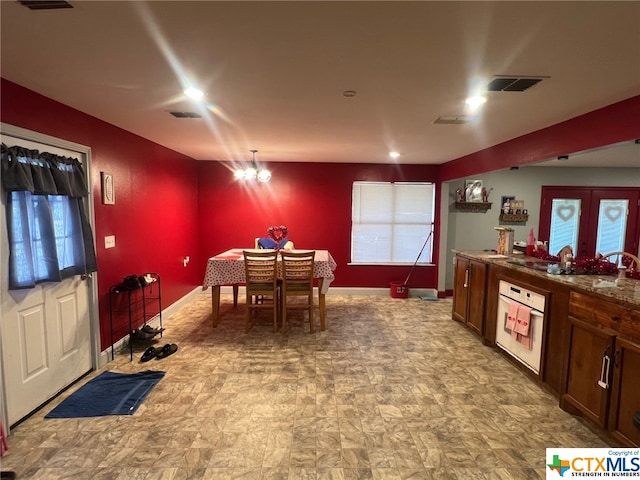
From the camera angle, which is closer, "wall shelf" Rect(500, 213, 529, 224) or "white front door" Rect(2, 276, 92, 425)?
"white front door" Rect(2, 276, 92, 425)

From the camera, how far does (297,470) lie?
1.95 metres

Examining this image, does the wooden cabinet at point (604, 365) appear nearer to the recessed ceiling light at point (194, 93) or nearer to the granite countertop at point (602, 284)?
the granite countertop at point (602, 284)

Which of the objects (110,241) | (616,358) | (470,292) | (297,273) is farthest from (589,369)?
(110,241)

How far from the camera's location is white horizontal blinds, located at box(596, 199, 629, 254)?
577cm

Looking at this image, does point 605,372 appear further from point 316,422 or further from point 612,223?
point 612,223

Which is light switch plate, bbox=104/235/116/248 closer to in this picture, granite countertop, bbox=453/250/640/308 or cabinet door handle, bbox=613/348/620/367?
granite countertop, bbox=453/250/640/308

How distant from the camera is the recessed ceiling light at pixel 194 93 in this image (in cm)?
228

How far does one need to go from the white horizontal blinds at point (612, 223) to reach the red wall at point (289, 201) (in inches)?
113

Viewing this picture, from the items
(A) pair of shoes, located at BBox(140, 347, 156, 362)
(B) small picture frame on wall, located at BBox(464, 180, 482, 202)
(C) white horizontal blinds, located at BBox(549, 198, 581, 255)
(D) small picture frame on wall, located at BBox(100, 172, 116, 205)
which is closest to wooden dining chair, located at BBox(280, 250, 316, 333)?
(A) pair of shoes, located at BBox(140, 347, 156, 362)

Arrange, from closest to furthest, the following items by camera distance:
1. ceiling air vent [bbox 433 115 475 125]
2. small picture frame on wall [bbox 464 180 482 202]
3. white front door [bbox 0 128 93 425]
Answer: white front door [bbox 0 128 93 425]
ceiling air vent [bbox 433 115 475 125]
small picture frame on wall [bbox 464 180 482 202]

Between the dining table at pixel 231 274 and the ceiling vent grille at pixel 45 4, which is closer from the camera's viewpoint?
the ceiling vent grille at pixel 45 4

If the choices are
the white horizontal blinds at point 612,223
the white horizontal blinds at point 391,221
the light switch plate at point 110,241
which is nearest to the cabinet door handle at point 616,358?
the white horizontal blinds at point 391,221

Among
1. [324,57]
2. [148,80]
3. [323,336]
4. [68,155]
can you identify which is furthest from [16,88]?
[323,336]

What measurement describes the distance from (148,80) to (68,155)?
122 centimetres
